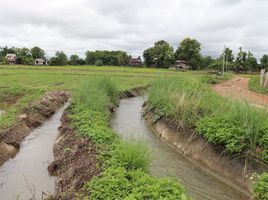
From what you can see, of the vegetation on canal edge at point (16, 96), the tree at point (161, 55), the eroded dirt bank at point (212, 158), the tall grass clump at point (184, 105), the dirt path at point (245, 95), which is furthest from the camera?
the tree at point (161, 55)

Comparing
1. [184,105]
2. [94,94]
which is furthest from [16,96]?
[184,105]

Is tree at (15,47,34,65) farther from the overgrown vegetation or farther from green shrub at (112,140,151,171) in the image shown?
green shrub at (112,140,151,171)

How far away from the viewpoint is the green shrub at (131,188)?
4035mm

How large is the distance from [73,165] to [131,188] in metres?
1.93

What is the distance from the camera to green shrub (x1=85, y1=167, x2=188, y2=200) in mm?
4035

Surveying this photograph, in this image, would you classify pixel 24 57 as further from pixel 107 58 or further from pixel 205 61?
pixel 205 61

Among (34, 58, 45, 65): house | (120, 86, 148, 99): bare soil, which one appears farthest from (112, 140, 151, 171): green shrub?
(34, 58, 45, 65): house

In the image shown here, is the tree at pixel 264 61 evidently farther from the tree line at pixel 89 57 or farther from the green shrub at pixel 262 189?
the green shrub at pixel 262 189

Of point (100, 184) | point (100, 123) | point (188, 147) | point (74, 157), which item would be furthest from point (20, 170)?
point (188, 147)

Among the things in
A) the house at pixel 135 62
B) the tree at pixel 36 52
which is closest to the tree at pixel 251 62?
the house at pixel 135 62

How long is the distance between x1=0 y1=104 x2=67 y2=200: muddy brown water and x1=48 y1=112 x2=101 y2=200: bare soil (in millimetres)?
290

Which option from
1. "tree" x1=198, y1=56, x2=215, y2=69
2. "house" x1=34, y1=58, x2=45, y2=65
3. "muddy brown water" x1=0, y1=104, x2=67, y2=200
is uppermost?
"tree" x1=198, y1=56, x2=215, y2=69

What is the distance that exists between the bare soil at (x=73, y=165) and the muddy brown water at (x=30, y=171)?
0.29 meters

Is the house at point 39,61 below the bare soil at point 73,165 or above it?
above
